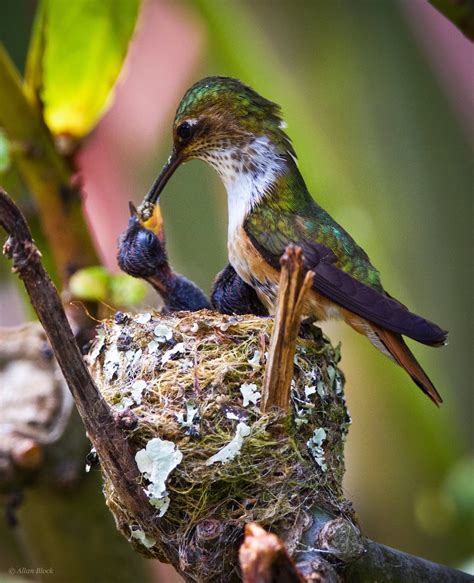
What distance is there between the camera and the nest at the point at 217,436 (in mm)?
2090

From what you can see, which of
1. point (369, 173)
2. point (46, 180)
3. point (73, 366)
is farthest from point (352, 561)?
point (369, 173)

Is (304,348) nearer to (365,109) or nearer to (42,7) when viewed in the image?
Result: (42,7)

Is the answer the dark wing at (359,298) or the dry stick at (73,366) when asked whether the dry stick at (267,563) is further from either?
the dark wing at (359,298)

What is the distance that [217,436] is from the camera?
226 cm

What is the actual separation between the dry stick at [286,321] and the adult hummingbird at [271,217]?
0.55m

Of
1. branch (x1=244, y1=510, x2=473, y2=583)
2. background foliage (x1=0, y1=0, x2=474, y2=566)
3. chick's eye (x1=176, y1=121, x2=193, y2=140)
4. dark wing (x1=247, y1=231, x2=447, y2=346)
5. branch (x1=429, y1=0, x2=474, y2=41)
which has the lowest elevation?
background foliage (x1=0, y1=0, x2=474, y2=566)

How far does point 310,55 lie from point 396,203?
1.09 metres

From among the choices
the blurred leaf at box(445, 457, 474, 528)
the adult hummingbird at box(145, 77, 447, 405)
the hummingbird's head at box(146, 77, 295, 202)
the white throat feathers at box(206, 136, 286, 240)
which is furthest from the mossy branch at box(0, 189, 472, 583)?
the blurred leaf at box(445, 457, 474, 528)

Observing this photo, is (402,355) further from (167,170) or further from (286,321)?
(167,170)

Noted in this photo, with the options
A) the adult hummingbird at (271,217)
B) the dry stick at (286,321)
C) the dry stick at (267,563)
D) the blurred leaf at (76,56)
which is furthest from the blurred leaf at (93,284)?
the dry stick at (267,563)

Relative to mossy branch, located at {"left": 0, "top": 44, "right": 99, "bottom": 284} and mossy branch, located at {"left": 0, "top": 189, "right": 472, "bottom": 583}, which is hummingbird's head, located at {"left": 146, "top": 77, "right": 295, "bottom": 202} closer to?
mossy branch, located at {"left": 0, "top": 44, "right": 99, "bottom": 284}

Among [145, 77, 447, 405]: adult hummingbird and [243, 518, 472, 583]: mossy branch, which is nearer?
[243, 518, 472, 583]: mossy branch

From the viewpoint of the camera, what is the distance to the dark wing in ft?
7.72

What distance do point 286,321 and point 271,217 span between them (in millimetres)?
951
